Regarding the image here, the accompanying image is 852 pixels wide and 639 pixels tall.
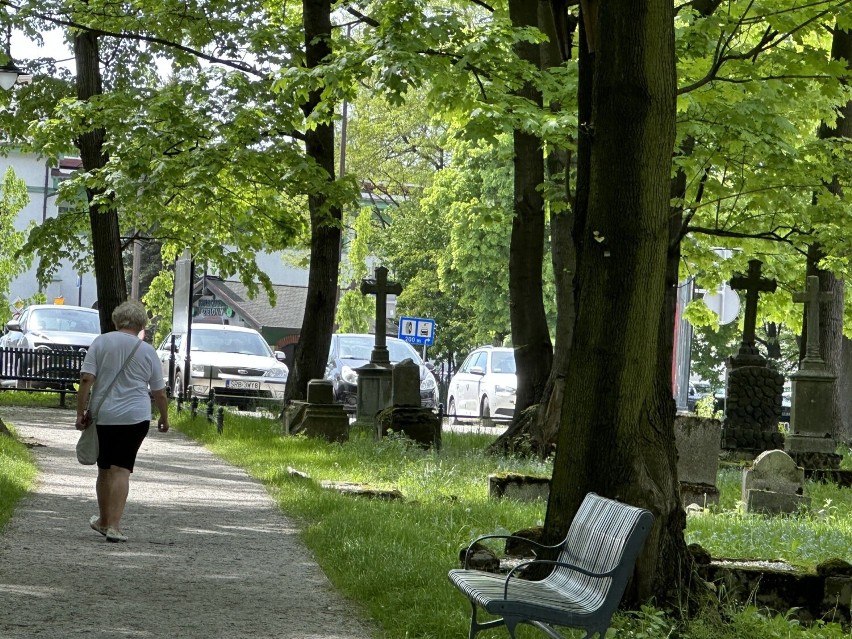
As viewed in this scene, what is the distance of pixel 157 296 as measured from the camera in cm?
4078

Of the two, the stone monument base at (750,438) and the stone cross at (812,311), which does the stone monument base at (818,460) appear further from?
the stone cross at (812,311)

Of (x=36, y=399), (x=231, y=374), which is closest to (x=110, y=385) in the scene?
(x=36, y=399)

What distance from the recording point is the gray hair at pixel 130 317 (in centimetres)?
1004

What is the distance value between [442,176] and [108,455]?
3663 centimetres

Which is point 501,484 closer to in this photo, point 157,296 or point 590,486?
point 590,486

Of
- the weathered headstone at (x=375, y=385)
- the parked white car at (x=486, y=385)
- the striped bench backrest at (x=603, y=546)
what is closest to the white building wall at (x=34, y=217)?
the parked white car at (x=486, y=385)

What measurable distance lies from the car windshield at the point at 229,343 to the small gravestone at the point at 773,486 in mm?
17693

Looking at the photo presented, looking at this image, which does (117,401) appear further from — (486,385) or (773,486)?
(486,385)

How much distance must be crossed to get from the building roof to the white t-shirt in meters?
52.8

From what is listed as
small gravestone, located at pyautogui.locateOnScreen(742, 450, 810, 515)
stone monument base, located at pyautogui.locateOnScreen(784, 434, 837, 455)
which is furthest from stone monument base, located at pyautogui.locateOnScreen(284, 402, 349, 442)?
small gravestone, located at pyautogui.locateOnScreen(742, 450, 810, 515)

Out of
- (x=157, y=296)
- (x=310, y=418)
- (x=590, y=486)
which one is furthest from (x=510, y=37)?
(x=157, y=296)

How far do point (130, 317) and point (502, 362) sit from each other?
21.6 metres

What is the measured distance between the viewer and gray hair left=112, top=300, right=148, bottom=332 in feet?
32.9

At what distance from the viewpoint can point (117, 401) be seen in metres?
9.88
